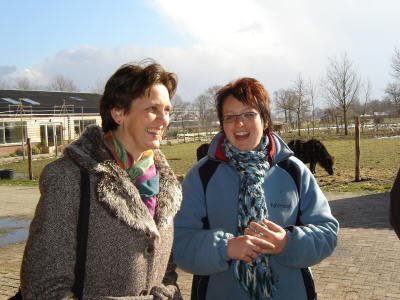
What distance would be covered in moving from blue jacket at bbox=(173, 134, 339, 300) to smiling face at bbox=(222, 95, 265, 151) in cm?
14

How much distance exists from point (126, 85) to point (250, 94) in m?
0.72

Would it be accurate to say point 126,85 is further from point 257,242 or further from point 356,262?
point 356,262

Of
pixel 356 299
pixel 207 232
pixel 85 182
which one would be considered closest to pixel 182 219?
pixel 207 232

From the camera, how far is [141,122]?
2.02 meters

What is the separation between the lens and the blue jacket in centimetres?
227

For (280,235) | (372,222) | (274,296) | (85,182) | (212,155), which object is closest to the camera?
(85,182)

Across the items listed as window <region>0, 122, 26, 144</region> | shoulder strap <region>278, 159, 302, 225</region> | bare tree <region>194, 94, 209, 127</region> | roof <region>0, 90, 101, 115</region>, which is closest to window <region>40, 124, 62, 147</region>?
roof <region>0, 90, 101, 115</region>

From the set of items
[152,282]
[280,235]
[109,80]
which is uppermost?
[109,80]

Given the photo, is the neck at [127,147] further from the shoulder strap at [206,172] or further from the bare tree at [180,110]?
the bare tree at [180,110]

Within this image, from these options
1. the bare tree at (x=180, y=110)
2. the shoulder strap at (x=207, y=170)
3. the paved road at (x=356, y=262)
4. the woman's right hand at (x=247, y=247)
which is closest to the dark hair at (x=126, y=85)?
the shoulder strap at (x=207, y=170)

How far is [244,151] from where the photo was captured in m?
2.43

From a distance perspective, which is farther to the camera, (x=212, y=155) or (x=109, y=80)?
(x=212, y=155)

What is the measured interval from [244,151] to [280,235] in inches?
20.4

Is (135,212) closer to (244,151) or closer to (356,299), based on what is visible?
(244,151)
